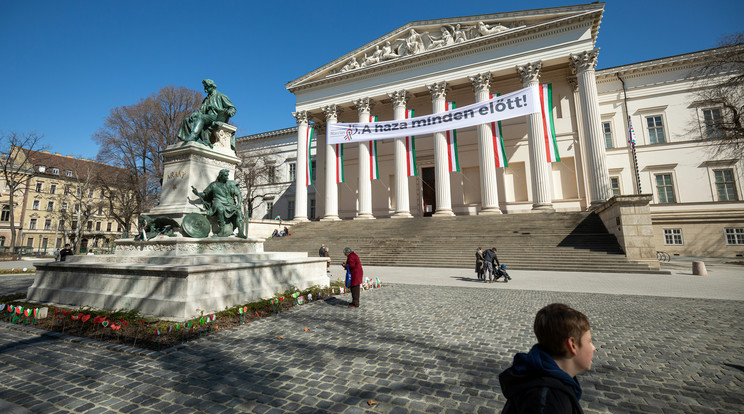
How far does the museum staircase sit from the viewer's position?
1491cm

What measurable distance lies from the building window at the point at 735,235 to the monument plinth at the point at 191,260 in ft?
97.3

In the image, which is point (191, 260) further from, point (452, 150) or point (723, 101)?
point (723, 101)

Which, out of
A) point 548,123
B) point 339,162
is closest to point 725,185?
point 548,123

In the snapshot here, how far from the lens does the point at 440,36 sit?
27.9 metres

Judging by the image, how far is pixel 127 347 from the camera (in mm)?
4320

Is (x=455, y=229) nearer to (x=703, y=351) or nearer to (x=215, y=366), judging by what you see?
(x=703, y=351)

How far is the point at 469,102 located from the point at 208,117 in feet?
88.5

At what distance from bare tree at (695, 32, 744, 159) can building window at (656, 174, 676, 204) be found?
3.42 m

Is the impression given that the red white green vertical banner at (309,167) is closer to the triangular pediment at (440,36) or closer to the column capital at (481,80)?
the triangular pediment at (440,36)

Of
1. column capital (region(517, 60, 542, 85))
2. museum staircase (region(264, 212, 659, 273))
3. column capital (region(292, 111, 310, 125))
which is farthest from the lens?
column capital (region(292, 111, 310, 125))

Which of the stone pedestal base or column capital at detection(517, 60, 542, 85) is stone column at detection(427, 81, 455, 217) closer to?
column capital at detection(517, 60, 542, 85)

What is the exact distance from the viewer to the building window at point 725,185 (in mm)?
23625

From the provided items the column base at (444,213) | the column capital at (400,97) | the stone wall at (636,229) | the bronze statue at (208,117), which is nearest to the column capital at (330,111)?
the column capital at (400,97)

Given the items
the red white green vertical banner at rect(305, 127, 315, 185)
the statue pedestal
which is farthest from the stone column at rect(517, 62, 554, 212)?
the statue pedestal
